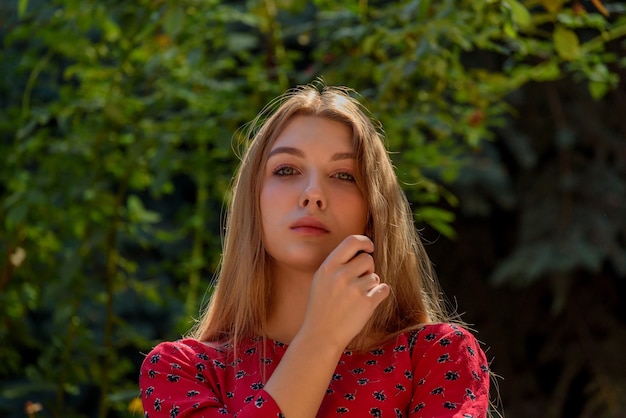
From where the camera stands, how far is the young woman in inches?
47.1

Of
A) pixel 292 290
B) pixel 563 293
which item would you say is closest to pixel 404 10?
pixel 292 290

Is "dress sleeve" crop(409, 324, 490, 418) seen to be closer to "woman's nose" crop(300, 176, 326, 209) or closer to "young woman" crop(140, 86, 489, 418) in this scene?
"young woman" crop(140, 86, 489, 418)

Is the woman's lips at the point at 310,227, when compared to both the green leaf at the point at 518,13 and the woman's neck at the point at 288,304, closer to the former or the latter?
the woman's neck at the point at 288,304

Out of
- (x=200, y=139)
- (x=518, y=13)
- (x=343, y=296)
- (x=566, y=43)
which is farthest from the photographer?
(x=200, y=139)

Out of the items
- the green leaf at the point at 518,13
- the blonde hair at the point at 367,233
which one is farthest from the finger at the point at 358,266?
the green leaf at the point at 518,13

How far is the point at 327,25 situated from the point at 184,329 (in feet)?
2.59

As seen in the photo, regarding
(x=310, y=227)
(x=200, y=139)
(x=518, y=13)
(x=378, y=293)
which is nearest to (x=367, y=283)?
(x=378, y=293)

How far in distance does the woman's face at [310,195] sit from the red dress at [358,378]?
135 mm

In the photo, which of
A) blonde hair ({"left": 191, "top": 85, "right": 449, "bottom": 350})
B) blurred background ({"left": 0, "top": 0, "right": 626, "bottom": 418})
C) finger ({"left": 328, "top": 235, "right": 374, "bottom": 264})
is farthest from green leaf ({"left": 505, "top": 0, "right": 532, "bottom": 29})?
finger ({"left": 328, "top": 235, "right": 374, "bottom": 264})

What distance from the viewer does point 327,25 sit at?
2.39 meters

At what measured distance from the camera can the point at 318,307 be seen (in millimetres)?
1200

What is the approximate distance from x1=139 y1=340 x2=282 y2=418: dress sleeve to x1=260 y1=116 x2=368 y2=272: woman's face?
161 millimetres

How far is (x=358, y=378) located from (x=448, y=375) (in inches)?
4.2

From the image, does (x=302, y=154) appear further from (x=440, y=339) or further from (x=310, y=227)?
(x=440, y=339)
